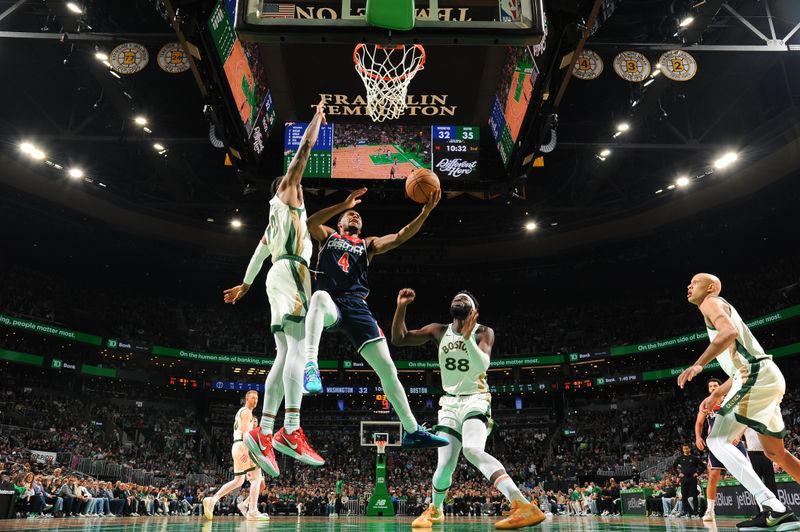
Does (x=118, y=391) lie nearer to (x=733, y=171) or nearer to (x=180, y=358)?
(x=180, y=358)

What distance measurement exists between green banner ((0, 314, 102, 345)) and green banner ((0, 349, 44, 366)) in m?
1.45

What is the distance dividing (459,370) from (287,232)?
2.18m

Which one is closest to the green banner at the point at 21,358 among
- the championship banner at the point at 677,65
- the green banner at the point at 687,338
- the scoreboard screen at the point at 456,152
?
the scoreboard screen at the point at 456,152

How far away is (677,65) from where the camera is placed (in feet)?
45.7

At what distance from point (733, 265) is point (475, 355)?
1254 inches

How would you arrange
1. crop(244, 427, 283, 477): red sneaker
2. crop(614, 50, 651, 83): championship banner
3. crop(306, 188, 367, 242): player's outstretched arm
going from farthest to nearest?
crop(614, 50, 651, 83): championship banner, crop(306, 188, 367, 242): player's outstretched arm, crop(244, 427, 283, 477): red sneaker

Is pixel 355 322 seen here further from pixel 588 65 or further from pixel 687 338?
pixel 687 338

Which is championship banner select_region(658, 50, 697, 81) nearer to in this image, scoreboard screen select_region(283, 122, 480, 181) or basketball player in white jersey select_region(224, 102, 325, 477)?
scoreboard screen select_region(283, 122, 480, 181)

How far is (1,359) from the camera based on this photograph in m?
28.0

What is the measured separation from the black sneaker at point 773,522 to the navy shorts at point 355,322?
3436 millimetres

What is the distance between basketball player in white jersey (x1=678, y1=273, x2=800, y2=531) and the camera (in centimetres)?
503

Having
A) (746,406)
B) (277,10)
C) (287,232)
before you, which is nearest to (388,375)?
(287,232)

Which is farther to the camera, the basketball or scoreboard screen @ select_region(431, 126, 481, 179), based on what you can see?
scoreboard screen @ select_region(431, 126, 481, 179)

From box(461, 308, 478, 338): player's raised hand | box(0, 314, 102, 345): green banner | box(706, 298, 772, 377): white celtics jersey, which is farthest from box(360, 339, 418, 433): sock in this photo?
box(0, 314, 102, 345): green banner
